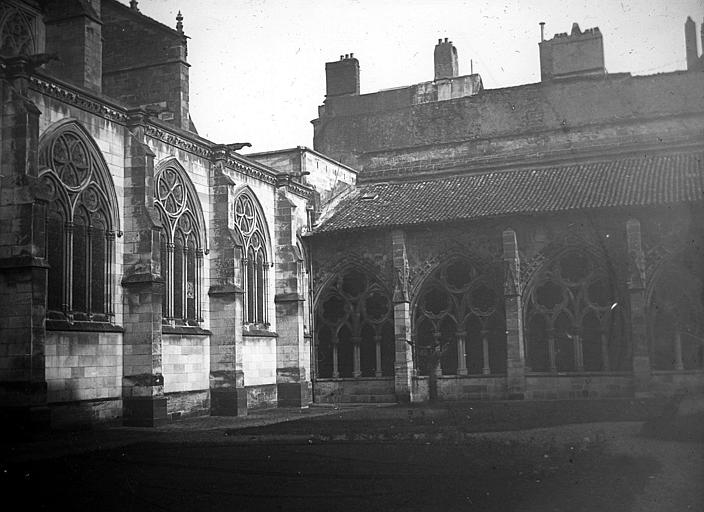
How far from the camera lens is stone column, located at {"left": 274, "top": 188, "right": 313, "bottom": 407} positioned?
1071 inches

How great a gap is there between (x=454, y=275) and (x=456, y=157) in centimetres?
1025

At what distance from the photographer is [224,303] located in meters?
23.8

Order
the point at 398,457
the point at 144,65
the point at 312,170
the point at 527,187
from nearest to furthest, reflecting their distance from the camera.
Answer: the point at 398,457
the point at 144,65
the point at 527,187
the point at 312,170

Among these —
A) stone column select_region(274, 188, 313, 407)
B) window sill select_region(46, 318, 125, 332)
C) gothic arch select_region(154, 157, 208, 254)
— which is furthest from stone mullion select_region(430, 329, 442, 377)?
window sill select_region(46, 318, 125, 332)

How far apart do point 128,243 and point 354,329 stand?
1132cm

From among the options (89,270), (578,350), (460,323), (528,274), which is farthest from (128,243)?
A: (578,350)

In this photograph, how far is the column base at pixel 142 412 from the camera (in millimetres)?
19297

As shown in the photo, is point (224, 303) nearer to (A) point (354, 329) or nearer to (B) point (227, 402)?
(B) point (227, 402)

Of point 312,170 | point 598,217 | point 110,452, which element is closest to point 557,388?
point 598,217

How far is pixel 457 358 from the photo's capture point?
28422mm

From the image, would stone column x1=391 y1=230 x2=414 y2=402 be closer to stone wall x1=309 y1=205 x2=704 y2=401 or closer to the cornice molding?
stone wall x1=309 y1=205 x2=704 y2=401

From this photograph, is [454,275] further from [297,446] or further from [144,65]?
[297,446]

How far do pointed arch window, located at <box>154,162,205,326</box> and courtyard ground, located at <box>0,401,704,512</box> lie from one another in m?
Answer: 4.82

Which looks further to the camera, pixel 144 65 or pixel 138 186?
pixel 144 65
